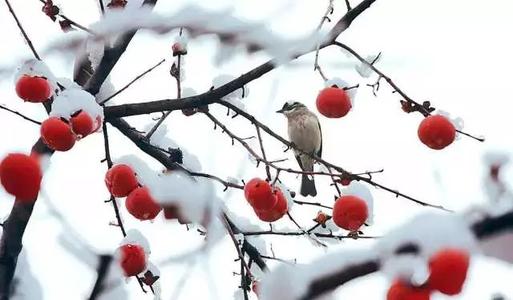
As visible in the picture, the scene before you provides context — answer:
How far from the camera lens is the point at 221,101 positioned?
2240 mm

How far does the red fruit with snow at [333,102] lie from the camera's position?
86.3 inches

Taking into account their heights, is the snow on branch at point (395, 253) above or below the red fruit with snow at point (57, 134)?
below

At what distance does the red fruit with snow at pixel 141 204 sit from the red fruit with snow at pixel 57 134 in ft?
0.93

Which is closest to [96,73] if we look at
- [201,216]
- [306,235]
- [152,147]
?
[152,147]

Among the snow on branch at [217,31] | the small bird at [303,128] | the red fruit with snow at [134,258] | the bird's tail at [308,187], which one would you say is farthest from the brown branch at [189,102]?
the small bird at [303,128]

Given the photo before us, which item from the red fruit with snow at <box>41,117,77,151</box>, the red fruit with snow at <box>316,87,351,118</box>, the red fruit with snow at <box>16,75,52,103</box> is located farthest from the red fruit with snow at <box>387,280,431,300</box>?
the red fruit with snow at <box>316,87,351,118</box>

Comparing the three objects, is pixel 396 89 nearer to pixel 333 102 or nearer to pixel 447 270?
pixel 333 102

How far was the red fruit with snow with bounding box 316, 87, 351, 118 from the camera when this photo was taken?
7.19 feet

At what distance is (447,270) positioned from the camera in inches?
16.7

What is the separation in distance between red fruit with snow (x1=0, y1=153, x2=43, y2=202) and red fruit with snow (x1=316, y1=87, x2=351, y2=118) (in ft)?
4.15

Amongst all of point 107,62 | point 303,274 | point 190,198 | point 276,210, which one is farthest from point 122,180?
point 303,274

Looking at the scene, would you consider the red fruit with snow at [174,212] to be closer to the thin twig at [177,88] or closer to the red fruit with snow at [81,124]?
the red fruit with snow at [81,124]

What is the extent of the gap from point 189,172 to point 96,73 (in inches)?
19.9

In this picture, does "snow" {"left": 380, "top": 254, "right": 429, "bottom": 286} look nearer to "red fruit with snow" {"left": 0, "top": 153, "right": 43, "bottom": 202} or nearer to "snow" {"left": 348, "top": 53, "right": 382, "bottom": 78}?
"red fruit with snow" {"left": 0, "top": 153, "right": 43, "bottom": 202}
